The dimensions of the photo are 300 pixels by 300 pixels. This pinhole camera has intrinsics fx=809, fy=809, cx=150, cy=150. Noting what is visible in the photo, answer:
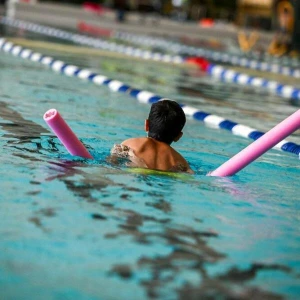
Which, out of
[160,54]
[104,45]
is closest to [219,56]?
[160,54]

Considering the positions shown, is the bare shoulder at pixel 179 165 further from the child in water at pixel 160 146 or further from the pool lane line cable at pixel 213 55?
the pool lane line cable at pixel 213 55

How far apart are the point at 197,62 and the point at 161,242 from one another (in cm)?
1103

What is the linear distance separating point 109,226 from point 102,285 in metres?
0.62

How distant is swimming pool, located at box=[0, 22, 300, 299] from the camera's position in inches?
100

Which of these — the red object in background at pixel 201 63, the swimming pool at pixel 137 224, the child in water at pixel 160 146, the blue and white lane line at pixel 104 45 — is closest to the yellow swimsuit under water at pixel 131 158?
the child in water at pixel 160 146

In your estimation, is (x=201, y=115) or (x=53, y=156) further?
(x=201, y=115)

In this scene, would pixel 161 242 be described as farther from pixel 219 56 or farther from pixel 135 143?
pixel 219 56

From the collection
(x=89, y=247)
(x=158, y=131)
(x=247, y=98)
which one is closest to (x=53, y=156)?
(x=158, y=131)

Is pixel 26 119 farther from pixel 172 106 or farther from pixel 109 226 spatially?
pixel 109 226

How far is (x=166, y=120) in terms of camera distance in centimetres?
429

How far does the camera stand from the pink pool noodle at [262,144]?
13.1 ft

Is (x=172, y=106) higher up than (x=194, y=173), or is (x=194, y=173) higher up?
(x=172, y=106)

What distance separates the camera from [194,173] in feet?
14.4

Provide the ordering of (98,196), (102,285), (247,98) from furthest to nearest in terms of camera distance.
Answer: (247,98) → (98,196) → (102,285)
